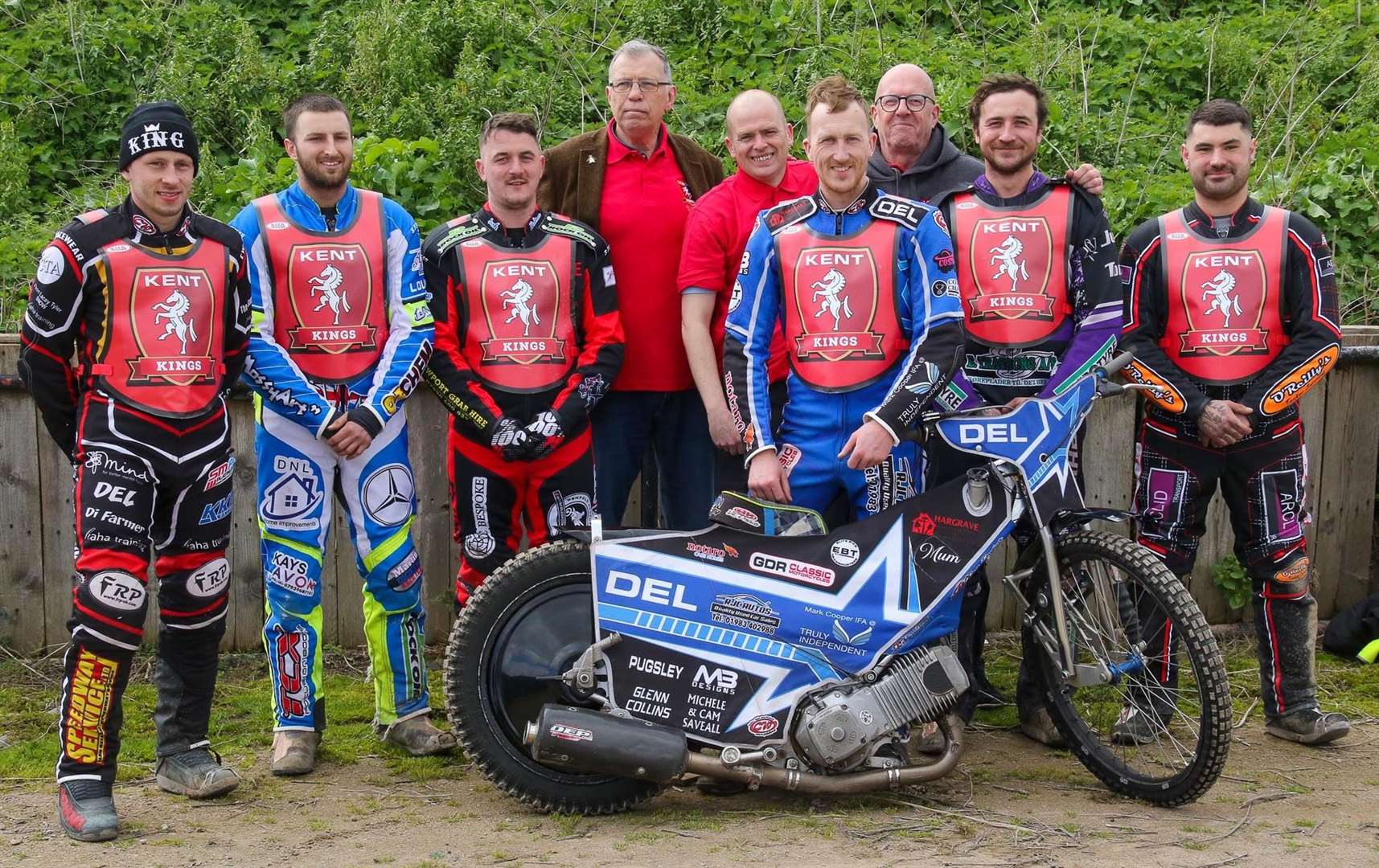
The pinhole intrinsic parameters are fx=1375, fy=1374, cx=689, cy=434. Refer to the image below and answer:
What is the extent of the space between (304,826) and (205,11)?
5941 millimetres

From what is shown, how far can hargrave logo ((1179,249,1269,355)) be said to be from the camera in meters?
4.68

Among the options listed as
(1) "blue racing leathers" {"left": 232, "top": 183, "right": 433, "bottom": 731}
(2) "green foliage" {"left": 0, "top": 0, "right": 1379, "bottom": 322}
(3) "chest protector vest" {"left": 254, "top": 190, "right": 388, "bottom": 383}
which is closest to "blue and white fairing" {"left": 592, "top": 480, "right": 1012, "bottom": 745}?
(1) "blue racing leathers" {"left": 232, "top": 183, "right": 433, "bottom": 731}

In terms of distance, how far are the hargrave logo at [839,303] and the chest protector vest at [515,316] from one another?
875 mm

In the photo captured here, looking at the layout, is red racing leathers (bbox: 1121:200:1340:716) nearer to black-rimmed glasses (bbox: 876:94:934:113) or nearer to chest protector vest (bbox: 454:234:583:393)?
black-rimmed glasses (bbox: 876:94:934:113)

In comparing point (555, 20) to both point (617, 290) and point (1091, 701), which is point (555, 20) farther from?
point (1091, 701)

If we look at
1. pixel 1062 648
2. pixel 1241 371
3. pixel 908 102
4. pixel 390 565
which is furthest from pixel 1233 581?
pixel 390 565

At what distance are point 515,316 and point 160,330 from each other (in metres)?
1.14

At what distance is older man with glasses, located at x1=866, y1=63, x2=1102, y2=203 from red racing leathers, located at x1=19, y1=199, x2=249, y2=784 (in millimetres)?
2442

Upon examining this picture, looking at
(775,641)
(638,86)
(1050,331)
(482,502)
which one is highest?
(638,86)

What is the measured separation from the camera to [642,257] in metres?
4.94

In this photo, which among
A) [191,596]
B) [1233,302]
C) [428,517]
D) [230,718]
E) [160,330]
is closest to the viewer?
[160,330]

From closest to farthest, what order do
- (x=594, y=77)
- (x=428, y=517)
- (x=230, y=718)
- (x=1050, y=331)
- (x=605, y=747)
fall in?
(x=605, y=747), (x=1050, y=331), (x=230, y=718), (x=428, y=517), (x=594, y=77)

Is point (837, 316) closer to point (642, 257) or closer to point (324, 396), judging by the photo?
point (642, 257)

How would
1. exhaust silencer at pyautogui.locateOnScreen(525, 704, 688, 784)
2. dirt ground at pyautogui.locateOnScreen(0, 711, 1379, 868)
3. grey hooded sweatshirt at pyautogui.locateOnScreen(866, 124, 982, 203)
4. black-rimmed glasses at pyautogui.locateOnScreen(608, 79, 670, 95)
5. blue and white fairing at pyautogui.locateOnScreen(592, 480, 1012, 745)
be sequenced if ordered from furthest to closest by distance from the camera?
grey hooded sweatshirt at pyautogui.locateOnScreen(866, 124, 982, 203)
black-rimmed glasses at pyautogui.locateOnScreen(608, 79, 670, 95)
blue and white fairing at pyautogui.locateOnScreen(592, 480, 1012, 745)
exhaust silencer at pyautogui.locateOnScreen(525, 704, 688, 784)
dirt ground at pyautogui.locateOnScreen(0, 711, 1379, 868)
